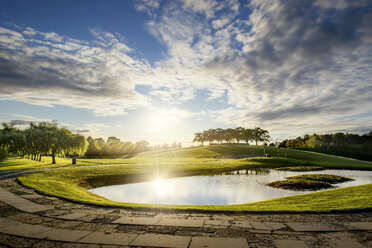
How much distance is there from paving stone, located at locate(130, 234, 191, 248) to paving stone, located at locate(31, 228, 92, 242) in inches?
75.2

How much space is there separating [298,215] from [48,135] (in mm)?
40966

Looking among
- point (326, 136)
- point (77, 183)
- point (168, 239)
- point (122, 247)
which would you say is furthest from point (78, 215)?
point (326, 136)

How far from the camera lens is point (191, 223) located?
24.0 feet

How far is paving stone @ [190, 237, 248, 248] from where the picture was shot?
541 centimetres

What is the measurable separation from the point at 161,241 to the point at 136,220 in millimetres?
2457

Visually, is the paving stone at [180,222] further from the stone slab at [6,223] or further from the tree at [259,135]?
the tree at [259,135]

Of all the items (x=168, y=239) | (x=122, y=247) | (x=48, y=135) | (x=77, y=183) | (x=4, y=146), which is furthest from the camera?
(x=48, y=135)

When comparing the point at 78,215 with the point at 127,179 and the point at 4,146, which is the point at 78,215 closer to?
the point at 127,179

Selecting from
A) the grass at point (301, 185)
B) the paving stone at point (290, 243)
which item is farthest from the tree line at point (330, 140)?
the paving stone at point (290, 243)

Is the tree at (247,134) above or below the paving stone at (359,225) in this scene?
above

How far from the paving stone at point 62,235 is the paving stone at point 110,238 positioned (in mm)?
304

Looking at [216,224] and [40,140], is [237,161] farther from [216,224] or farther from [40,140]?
[216,224]

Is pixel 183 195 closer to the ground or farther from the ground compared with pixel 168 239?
closer to the ground

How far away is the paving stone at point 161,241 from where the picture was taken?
17.8ft
